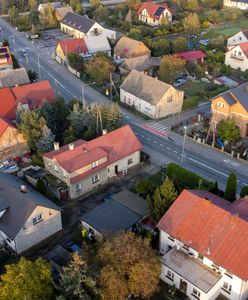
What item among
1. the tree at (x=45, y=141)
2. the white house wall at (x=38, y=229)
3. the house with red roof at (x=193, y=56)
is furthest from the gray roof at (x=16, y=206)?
the house with red roof at (x=193, y=56)

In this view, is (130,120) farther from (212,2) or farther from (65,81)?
(212,2)

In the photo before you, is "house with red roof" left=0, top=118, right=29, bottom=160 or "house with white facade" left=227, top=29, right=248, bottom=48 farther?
"house with white facade" left=227, top=29, right=248, bottom=48

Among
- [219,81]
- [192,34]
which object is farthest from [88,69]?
[192,34]

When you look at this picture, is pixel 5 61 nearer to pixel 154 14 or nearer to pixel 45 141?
pixel 45 141

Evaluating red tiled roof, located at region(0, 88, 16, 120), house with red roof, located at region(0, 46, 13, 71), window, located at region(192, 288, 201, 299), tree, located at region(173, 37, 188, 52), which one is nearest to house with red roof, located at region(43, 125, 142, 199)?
→ red tiled roof, located at region(0, 88, 16, 120)

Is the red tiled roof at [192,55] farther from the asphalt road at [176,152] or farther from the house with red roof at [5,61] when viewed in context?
the house with red roof at [5,61]

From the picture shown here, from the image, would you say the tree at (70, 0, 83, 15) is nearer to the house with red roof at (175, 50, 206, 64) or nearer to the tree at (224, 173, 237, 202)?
the house with red roof at (175, 50, 206, 64)

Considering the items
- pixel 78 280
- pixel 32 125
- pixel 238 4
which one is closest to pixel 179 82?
pixel 32 125
